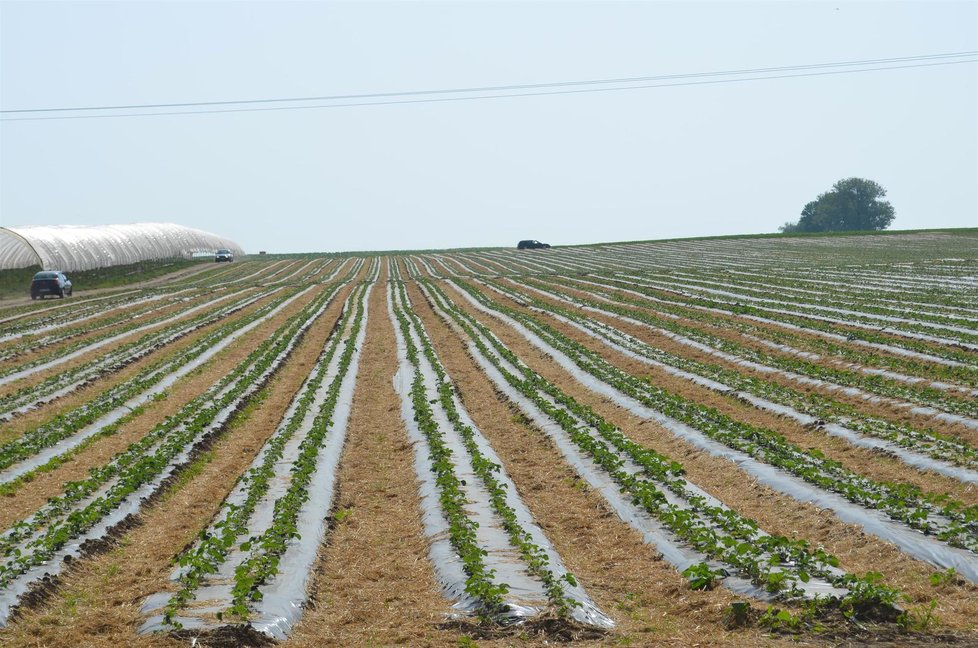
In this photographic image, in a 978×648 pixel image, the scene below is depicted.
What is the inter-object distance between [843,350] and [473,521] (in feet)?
49.2

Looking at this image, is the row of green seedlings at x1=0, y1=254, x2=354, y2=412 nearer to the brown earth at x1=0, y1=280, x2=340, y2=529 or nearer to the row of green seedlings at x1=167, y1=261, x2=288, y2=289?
the brown earth at x1=0, y1=280, x2=340, y2=529

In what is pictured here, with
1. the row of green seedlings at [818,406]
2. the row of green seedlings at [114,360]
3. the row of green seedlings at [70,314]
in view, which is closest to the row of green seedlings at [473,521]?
the row of green seedlings at [818,406]

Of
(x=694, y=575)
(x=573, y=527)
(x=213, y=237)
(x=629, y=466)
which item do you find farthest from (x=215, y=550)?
(x=213, y=237)

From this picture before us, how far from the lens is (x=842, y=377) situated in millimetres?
19641

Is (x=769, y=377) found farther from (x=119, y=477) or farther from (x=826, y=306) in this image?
(x=119, y=477)

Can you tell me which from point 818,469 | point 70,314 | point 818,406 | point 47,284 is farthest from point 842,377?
point 47,284

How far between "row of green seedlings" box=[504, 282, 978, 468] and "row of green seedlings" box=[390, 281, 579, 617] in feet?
19.3

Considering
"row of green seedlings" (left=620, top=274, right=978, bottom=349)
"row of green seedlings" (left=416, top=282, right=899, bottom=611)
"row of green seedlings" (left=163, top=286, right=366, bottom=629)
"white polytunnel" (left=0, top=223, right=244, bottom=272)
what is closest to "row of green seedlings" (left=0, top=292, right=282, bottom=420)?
"row of green seedlings" (left=163, top=286, right=366, bottom=629)

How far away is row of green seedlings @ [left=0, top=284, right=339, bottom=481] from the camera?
50.0ft

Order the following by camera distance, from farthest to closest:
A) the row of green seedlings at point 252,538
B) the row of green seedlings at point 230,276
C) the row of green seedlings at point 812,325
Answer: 1. the row of green seedlings at point 230,276
2. the row of green seedlings at point 812,325
3. the row of green seedlings at point 252,538

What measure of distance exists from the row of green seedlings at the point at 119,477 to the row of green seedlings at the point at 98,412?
4.47 ft

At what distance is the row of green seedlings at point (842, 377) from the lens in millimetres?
16316

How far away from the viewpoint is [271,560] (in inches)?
376

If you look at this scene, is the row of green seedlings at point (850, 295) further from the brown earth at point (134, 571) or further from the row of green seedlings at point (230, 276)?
the row of green seedlings at point (230, 276)
